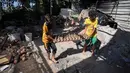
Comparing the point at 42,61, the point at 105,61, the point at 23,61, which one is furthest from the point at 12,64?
the point at 105,61

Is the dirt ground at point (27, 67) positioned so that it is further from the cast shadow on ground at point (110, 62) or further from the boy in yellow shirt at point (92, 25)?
the boy in yellow shirt at point (92, 25)

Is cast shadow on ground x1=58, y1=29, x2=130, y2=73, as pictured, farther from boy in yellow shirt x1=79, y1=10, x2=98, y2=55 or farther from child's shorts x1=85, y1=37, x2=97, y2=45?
boy in yellow shirt x1=79, y1=10, x2=98, y2=55

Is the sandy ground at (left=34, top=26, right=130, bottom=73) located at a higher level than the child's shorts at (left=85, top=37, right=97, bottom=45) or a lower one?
lower

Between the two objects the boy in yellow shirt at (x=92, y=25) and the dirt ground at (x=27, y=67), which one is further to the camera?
the boy in yellow shirt at (x=92, y=25)

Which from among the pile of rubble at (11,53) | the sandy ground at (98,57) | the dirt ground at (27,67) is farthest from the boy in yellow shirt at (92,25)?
the pile of rubble at (11,53)

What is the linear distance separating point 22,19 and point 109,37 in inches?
252

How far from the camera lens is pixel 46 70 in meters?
4.23

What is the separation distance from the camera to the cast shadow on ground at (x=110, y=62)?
4.16 meters

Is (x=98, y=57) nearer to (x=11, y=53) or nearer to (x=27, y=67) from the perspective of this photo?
(x=27, y=67)

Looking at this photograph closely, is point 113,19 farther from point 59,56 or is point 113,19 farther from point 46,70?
point 46,70

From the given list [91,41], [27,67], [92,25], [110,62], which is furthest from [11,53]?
[110,62]

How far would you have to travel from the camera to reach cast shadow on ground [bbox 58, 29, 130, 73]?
4160mm

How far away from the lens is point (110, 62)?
4.61 m

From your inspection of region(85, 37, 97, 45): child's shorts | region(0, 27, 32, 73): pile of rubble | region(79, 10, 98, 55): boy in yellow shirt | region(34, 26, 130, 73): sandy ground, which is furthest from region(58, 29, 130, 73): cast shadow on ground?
region(0, 27, 32, 73): pile of rubble
